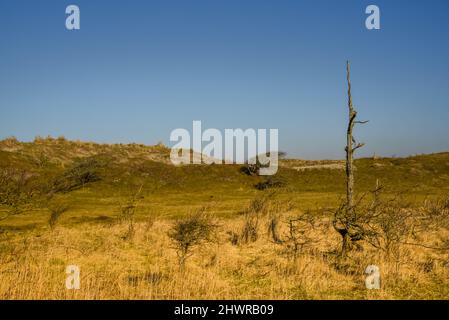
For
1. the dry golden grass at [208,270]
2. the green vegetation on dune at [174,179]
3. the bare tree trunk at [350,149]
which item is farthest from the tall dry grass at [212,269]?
the green vegetation on dune at [174,179]

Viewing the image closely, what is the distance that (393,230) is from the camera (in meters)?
14.0

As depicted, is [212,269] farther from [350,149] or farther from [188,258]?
[350,149]

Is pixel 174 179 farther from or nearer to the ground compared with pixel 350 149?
nearer to the ground

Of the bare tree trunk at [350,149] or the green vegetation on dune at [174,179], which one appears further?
the green vegetation on dune at [174,179]

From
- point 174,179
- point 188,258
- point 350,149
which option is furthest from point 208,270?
point 174,179

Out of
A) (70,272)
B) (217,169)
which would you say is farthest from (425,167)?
(70,272)

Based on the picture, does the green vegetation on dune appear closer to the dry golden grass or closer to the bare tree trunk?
the dry golden grass

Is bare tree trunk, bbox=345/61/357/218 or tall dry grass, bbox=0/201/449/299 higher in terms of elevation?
bare tree trunk, bbox=345/61/357/218

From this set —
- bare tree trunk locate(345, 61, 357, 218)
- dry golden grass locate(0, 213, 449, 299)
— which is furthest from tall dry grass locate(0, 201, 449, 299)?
bare tree trunk locate(345, 61, 357, 218)

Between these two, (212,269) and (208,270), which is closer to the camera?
(208,270)

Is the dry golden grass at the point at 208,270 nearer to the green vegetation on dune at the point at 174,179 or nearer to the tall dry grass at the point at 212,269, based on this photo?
the tall dry grass at the point at 212,269

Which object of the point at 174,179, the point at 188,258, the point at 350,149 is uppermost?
the point at 350,149

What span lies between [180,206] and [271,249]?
1601 cm

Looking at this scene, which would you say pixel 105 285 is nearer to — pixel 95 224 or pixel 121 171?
pixel 95 224
